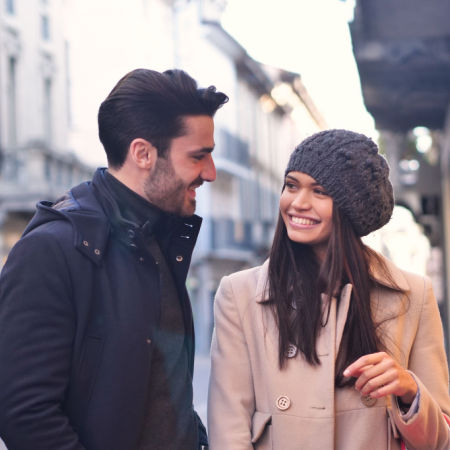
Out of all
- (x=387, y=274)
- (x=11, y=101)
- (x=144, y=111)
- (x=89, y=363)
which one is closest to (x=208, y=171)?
(x=144, y=111)

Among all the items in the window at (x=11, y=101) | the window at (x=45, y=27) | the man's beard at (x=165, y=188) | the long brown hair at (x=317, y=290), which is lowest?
the long brown hair at (x=317, y=290)

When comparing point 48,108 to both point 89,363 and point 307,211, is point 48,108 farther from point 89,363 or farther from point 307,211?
point 89,363

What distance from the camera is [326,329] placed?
10.7 ft

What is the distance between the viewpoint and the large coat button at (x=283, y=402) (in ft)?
10.4

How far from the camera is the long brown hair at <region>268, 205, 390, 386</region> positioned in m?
3.23

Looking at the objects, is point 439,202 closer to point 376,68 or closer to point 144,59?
point 376,68

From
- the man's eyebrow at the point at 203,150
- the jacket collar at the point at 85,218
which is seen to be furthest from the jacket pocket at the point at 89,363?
the man's eyebrow at the point at 203,150

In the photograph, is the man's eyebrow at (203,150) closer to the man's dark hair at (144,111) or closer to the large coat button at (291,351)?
the man's dark hair at (144,111)

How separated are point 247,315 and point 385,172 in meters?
0.67

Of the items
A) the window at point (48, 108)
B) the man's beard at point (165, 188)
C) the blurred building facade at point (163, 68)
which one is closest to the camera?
the man's beard at point (165, 188)

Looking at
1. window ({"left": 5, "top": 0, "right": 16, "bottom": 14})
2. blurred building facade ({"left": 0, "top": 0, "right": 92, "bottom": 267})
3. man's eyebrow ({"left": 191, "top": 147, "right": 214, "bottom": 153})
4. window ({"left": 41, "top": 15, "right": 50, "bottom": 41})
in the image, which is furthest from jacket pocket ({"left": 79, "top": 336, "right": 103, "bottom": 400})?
window ({"left": 41, "top": 15, "right": 50, "bottom": 41})

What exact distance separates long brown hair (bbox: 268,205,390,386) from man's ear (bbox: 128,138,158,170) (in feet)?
1.60

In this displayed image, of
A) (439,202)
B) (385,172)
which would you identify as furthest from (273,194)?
(385,172)

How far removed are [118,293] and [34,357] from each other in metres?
0.35
